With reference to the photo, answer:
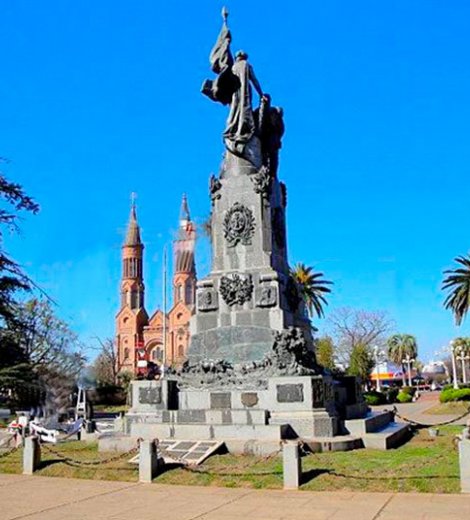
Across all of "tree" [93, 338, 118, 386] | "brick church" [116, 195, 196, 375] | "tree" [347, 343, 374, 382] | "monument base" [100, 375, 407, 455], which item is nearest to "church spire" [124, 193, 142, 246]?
"brick church" [116, 195, 196, 375]

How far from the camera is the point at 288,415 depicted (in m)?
15.6

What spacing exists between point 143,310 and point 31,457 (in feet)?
391

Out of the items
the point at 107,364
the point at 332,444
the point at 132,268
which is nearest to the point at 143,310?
the point at 132,268

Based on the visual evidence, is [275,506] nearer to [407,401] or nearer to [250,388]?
[250,388]

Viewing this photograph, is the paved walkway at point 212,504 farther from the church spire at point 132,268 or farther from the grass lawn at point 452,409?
the church spire at point 132,268

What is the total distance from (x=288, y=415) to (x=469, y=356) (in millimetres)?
97071

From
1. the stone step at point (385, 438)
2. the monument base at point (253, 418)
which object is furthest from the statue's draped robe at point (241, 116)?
the stone step at point (385, 438)

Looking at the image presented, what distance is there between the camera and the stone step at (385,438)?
15.3 meters

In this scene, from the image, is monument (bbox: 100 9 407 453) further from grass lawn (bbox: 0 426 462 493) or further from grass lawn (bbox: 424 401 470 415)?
grass lawn (bbox: 424 401 470 415)

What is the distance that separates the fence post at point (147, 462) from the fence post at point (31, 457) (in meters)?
3.17

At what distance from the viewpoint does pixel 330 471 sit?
39.1 feet

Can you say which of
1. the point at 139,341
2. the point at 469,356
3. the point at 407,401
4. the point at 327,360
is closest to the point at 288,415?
the point at 327,360

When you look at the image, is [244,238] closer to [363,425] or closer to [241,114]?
[241,114]

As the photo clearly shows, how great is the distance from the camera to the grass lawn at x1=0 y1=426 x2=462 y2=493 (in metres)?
11.1
